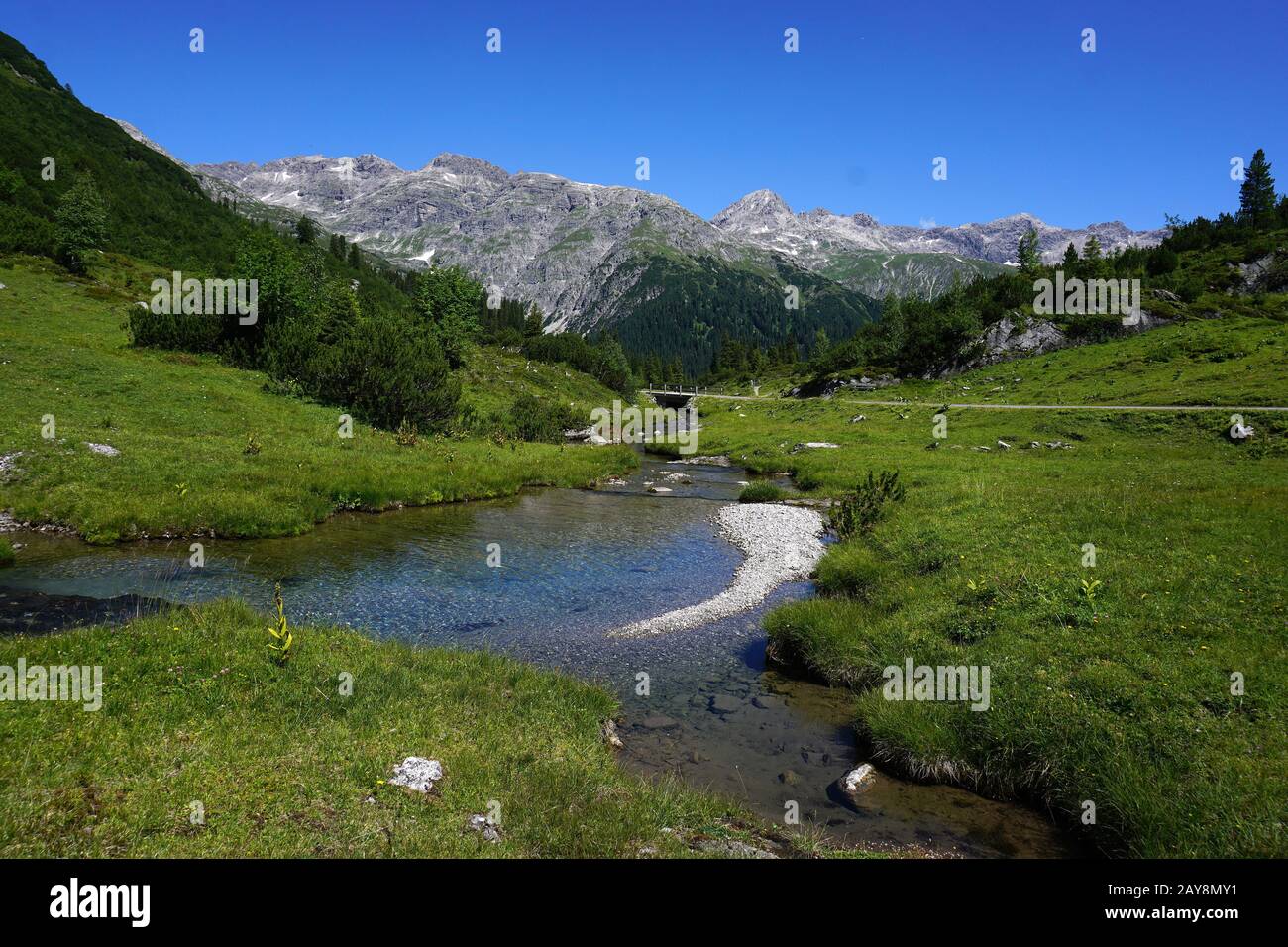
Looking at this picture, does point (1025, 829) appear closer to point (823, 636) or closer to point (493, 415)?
point (823, 636)

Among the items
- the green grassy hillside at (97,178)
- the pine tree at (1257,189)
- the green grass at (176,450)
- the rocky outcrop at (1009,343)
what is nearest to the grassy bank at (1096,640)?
the green grass at (176,450)

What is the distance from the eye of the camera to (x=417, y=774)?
30.2 ft

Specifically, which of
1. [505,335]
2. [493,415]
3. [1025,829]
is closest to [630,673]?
[1025,829]

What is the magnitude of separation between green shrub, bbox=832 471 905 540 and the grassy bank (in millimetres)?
859

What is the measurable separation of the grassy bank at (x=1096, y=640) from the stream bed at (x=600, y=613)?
40.1 inches

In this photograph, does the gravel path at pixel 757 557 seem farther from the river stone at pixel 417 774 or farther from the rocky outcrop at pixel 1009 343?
the rocky outcrop at pixel 1009 343

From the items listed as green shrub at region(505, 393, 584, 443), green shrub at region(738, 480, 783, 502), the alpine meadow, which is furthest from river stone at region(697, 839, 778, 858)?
green shrub at region(505, 393, 584, 443)

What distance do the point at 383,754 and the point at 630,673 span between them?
8.35m

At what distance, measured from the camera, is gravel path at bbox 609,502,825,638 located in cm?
2109

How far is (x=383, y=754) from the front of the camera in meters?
9.52

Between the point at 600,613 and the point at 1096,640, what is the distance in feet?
46.1

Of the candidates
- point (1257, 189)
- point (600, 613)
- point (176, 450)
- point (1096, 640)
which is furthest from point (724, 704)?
point (1257, 189)

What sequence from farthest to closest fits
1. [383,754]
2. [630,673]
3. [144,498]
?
[144,498] → [630,673] → [383,754]
